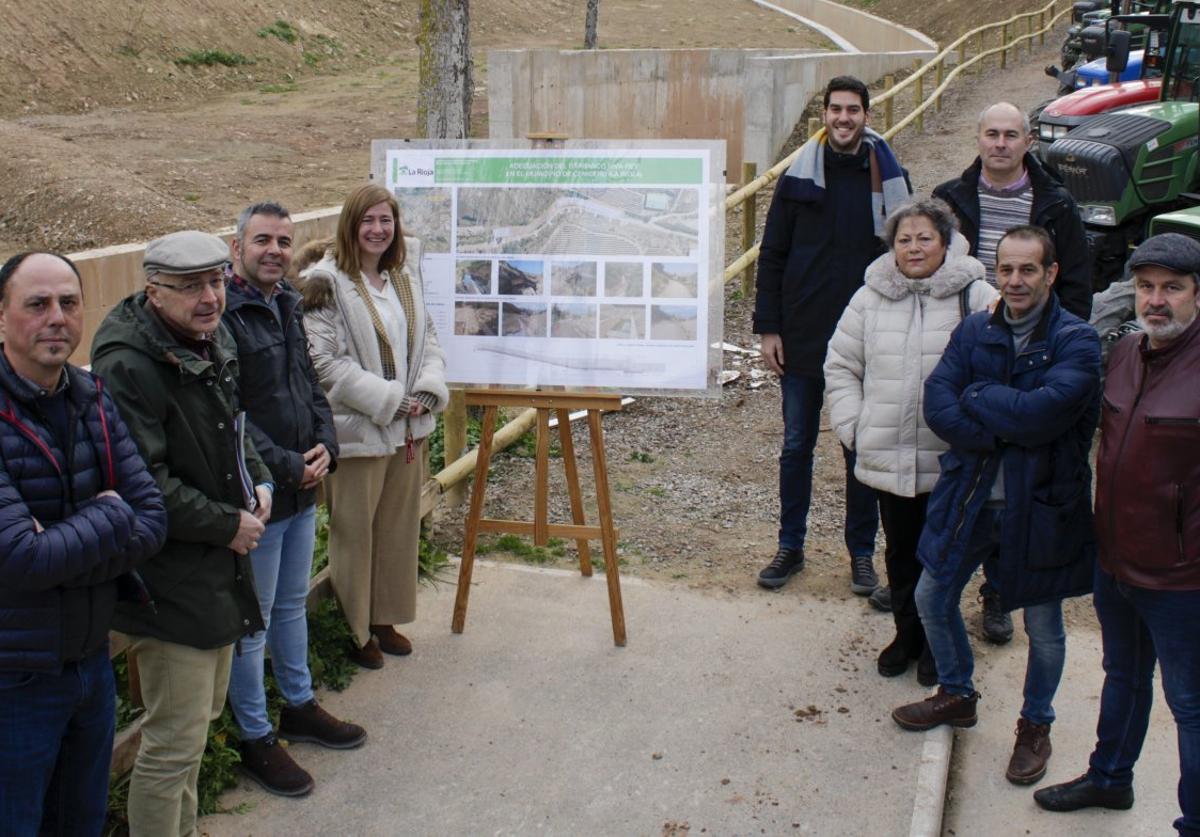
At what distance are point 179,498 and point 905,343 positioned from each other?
2.42 metres

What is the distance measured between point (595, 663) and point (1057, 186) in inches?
97.3

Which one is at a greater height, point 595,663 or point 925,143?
point 925,143

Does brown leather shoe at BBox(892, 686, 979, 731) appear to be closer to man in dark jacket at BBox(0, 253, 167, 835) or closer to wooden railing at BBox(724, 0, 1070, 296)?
wooden railing at BBox(724, 0, 1070, 296)

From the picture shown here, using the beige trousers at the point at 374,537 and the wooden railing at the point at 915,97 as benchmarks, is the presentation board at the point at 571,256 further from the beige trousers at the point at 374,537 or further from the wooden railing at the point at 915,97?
the wooden railing at the point at 915,97

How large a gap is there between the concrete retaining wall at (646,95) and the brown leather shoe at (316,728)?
40.7 ft

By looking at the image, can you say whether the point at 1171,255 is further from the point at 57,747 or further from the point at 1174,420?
the point at 57,747

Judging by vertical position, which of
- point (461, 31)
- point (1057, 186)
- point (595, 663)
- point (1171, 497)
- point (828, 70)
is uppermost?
point (828, 70)

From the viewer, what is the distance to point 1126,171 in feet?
28.0

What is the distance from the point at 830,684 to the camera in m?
4.50

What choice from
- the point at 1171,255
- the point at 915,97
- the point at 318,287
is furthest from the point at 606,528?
→ the point at 915,97

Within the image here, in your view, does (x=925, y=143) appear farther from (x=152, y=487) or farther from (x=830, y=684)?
(x=152, y=487)

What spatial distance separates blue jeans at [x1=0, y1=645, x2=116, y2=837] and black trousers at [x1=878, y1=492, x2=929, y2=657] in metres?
2.62

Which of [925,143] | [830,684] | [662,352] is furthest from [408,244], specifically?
[925,143]

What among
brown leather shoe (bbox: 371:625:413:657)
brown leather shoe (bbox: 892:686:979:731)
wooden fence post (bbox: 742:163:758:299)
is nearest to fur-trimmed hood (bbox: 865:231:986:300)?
brown leather shoe (bbox: 892:686:979:731)
